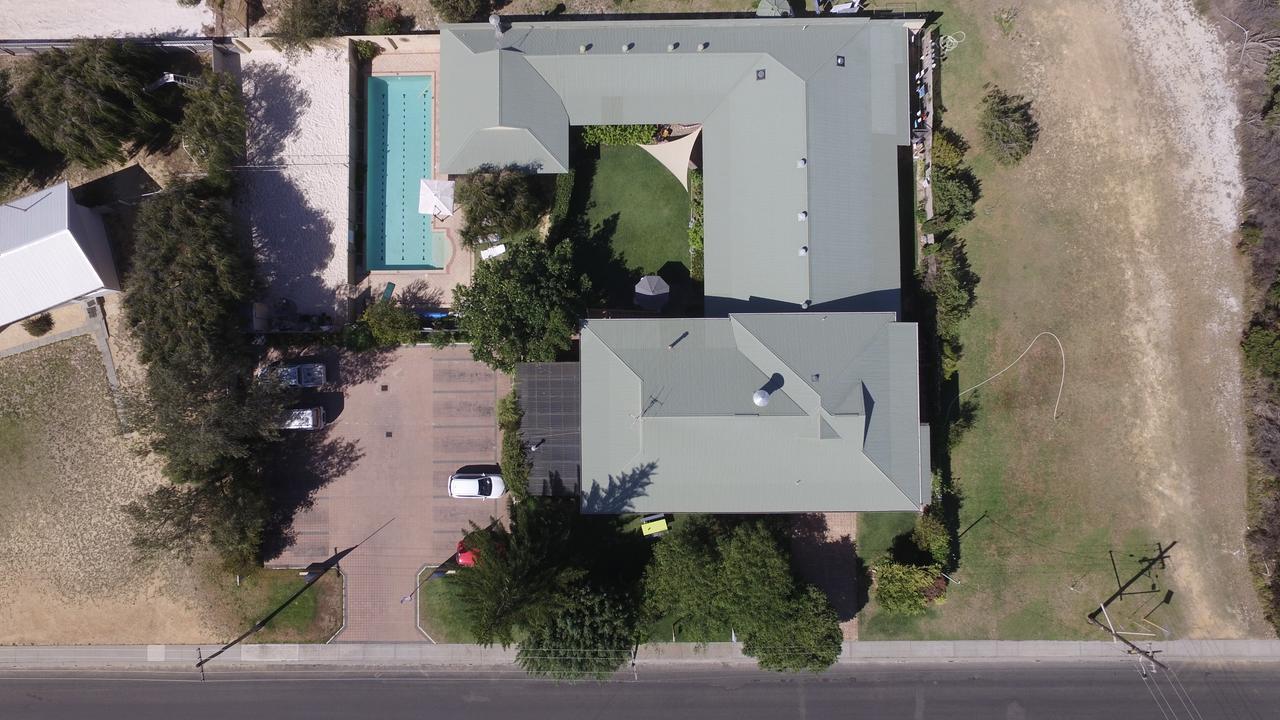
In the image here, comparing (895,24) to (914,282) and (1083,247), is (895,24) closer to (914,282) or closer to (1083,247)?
(914,282)

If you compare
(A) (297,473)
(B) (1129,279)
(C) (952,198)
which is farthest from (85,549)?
(B) (1129,279)

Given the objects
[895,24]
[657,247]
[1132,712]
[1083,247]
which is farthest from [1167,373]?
[657,247]

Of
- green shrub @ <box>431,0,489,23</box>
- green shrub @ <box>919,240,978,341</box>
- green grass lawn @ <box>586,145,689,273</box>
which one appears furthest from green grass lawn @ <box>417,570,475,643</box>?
green shrub @ <box>431,0,489,23</box>

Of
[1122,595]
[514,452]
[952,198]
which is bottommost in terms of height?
[1122,595]

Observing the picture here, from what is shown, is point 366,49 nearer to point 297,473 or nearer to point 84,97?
point 84,97

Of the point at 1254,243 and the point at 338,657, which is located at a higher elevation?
the point at 1254,243

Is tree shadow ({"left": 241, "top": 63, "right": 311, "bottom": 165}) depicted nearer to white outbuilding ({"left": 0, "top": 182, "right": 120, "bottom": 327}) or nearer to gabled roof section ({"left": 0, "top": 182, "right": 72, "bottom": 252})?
gabled roof section ({"left": 0, "top": 182, "right": 72, "bottom": 252})

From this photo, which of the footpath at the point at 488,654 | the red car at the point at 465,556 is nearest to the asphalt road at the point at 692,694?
the footpath at the point at 488,654
